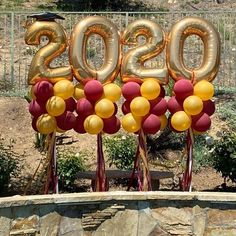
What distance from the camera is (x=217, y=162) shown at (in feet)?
33.0

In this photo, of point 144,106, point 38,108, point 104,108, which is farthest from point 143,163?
point 38,108

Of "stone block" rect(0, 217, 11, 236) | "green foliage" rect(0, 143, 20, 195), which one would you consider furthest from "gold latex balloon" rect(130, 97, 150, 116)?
"green foliage" rect(0, 143, 20, 195)

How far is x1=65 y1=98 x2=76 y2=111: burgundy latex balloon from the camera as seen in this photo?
830cm

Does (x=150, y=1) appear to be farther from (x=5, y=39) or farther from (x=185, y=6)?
(x=5, y=39)

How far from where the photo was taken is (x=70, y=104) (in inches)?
328

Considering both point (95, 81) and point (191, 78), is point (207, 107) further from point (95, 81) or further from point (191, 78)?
point (95, 81)

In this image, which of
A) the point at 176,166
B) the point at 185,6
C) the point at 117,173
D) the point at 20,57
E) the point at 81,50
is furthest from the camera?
the point at 185,6

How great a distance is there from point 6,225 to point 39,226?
37 cm

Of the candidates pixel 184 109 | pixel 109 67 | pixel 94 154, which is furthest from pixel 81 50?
pixel 94 154

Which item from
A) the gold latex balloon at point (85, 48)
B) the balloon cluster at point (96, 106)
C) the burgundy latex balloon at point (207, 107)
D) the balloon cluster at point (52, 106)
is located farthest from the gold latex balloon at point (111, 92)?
Result: the burgundy latex balloon at point (207, 107)

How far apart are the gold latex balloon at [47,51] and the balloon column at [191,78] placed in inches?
48.9

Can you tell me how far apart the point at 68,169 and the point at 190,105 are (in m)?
2.60

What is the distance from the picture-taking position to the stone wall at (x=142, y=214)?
7.64m

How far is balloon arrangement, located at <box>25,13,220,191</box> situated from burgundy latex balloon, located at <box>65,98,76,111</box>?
1 cm
